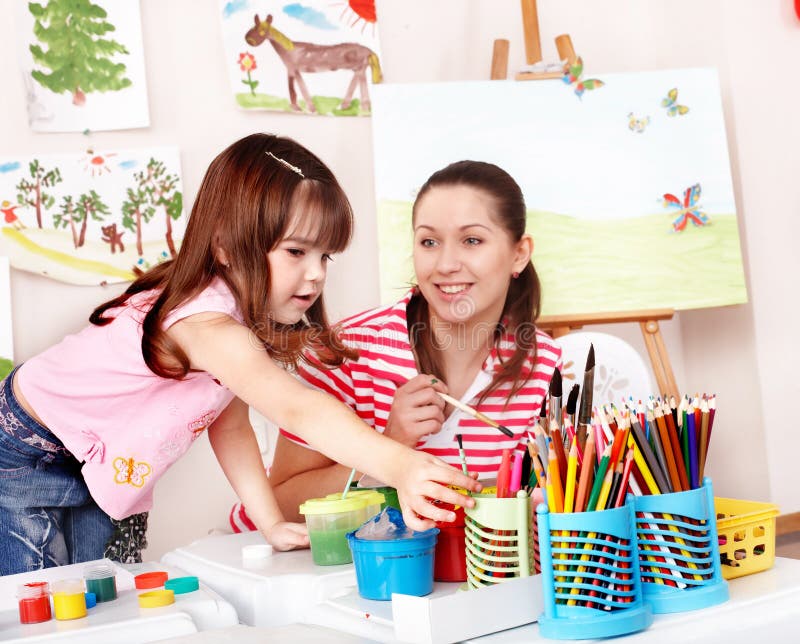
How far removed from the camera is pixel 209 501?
179cm

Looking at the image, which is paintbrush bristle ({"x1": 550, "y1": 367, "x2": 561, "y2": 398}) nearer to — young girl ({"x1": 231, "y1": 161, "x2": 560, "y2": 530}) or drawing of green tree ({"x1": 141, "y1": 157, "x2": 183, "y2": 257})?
young girl ({"x1": 231, "y1": 161, "x2": 560, "y2": 530})

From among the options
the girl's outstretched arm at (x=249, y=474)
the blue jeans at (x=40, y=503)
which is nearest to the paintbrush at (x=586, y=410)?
the girl's outstretched arm at (x=249, y=474)

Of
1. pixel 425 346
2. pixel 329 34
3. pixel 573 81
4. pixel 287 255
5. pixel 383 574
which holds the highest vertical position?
pixel 329 34

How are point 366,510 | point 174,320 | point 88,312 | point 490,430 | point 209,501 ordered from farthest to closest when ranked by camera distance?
point 209,501, point 88,312, point 490,430, point 174,320, point 366,510

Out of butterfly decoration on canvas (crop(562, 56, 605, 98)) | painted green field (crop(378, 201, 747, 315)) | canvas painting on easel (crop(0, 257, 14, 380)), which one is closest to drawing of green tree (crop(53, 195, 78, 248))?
canvas painting on easel (crop(0, 257, 14, 380))

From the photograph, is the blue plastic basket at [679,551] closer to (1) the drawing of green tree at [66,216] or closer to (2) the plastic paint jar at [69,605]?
(2) the plastic paint jar at [69,605]

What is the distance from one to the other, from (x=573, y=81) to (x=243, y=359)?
111cm

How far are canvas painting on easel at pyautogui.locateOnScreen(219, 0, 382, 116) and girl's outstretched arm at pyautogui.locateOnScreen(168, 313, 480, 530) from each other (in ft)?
3.09

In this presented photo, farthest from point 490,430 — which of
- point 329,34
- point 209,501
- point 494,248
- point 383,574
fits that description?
point 329,34

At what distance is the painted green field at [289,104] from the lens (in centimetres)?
179

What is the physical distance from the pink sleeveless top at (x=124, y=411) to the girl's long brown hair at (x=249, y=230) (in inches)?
2.1

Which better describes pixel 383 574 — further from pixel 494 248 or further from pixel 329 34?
pixel 329 34

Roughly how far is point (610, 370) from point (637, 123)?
58 cm

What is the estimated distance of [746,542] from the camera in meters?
0.66
